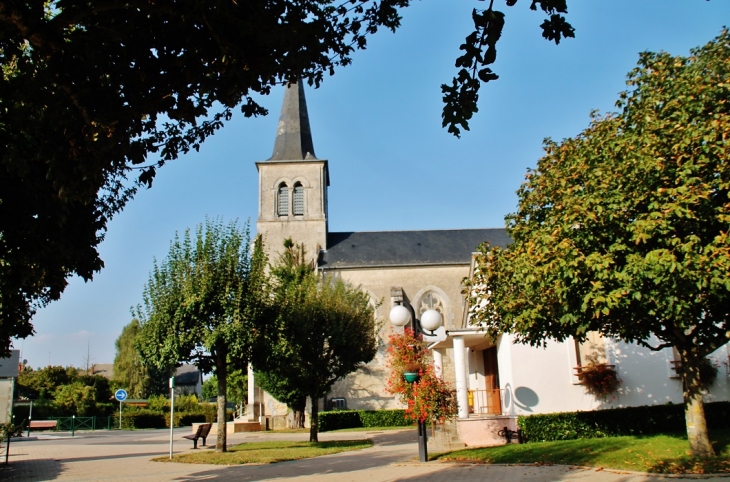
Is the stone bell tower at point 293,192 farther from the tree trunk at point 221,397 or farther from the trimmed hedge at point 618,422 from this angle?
the trimmed hedge at point 618,422

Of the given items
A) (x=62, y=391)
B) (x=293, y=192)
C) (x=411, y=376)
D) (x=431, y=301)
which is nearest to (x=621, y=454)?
(x=411, y=376)

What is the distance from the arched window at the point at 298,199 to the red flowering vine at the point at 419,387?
95.4 ft

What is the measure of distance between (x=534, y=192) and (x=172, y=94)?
957 centimetres

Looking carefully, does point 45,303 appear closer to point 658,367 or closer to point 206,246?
point 206,246

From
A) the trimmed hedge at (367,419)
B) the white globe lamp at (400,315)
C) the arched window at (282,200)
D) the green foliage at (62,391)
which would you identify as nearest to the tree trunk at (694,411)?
the white globe lamp at (400,315)

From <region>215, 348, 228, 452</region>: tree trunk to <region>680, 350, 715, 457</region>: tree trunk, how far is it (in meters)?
12.4

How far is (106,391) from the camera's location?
56.8 metres

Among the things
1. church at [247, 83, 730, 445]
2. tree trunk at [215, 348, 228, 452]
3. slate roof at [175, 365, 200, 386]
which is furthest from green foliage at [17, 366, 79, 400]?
tree trunk at [215, 348, 228, 452]

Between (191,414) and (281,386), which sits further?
(191,414)

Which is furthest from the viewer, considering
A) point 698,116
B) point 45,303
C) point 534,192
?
point 534,192

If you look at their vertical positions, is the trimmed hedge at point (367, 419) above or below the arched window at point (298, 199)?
below

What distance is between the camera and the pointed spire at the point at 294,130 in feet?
147

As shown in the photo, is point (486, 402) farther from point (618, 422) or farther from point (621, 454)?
point (621, 454)

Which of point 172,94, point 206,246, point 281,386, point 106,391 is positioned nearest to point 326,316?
point 206,246
